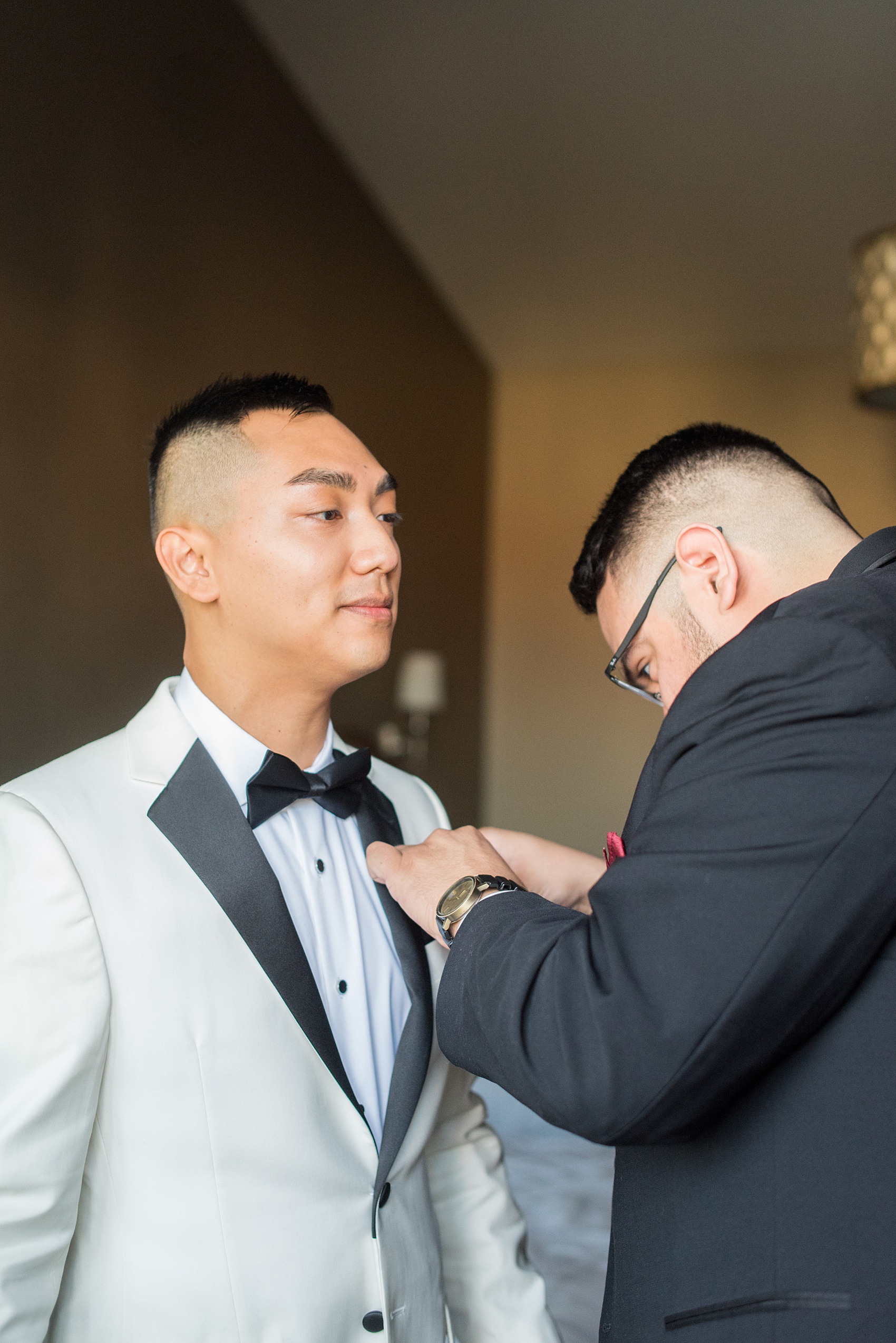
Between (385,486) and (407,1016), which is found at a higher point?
(385,486)

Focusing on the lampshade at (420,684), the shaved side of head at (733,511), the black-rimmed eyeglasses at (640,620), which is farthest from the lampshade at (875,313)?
the lampshade at (420,684)

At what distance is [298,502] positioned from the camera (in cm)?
151

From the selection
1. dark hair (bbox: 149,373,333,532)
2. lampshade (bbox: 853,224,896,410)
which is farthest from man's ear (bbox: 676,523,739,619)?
lampshade (bbox: 853,224,896,410)

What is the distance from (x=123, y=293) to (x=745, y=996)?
3972 mm

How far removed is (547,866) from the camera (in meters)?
1.68

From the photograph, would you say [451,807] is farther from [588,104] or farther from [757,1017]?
[757,1017]

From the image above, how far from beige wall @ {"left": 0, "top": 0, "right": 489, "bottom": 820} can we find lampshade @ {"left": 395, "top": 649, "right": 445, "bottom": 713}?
53cm

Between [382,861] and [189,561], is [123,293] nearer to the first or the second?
[189,561]

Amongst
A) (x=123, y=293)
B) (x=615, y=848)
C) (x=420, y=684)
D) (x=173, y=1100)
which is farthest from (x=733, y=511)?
(x=420, y=684)

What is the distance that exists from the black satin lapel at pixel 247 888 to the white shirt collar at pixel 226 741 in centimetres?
14

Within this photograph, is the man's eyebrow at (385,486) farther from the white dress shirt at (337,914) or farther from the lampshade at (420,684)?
the lampshade at (420,684)

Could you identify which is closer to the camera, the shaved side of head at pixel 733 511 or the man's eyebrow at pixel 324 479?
the shaved side of head at pixel 733 511

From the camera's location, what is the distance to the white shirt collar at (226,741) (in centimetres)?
147

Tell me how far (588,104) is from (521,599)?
3.63 m
